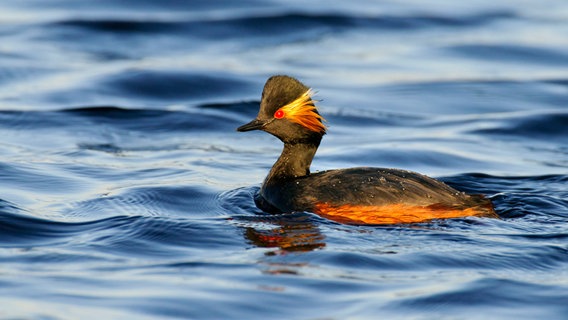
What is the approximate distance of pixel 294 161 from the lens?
35.1 feet

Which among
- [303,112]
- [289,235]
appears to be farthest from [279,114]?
[289,235]

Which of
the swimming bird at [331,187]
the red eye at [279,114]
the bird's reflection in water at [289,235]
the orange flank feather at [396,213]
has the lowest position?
the bird's reflection in water at [289,235]

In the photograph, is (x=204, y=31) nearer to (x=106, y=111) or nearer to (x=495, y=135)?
(x=106, y=111)

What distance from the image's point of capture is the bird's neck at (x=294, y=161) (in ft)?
35.0

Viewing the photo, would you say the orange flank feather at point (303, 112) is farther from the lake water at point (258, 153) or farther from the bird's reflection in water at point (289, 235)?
the bird's reflection in water at point (289, 235)

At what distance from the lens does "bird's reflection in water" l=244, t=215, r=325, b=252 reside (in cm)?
897

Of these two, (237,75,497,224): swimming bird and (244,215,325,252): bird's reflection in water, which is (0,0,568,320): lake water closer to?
(244,215,325,252): bird's reflection in water

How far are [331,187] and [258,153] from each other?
371 centimetres

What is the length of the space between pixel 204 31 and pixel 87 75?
363 cm

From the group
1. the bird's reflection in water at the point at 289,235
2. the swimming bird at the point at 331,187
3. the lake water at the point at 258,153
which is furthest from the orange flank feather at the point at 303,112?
the bird's reflection in water at the point at 289,235

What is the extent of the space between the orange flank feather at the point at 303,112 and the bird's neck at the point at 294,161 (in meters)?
0.22

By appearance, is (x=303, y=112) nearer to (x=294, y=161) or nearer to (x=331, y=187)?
(x=294, y=161)

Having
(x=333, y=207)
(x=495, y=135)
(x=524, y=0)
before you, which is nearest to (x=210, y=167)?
(x=333, y=207)

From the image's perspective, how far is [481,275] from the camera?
8.37 m
